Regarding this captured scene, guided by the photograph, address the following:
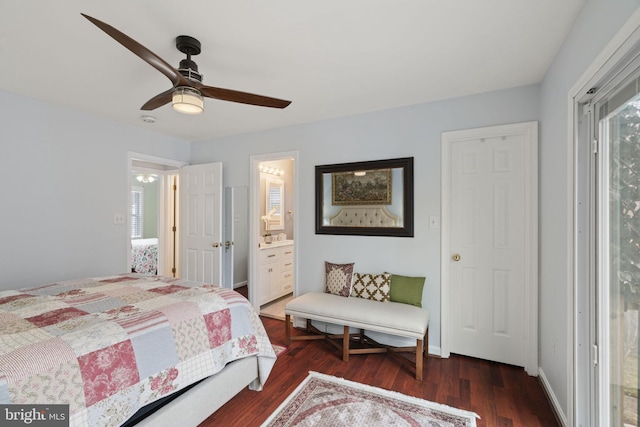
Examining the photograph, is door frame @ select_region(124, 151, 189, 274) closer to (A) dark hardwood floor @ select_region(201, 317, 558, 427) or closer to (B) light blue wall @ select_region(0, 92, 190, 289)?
(B) light blue wall @ select_region(0, 92, 190, 289)

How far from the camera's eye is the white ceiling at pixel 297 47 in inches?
60.4

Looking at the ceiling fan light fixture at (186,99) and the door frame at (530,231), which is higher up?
the ceiling fan light fixture at (186,99)

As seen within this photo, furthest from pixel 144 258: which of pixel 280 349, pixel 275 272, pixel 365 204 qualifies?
pixel 365 204

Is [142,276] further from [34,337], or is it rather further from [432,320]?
[432,320]

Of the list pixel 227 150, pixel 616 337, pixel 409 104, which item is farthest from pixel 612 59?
pixel 227 150

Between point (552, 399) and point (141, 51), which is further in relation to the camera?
point (552, 399)

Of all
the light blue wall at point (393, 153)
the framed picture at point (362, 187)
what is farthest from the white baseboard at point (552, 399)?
the framed picture at point (362, 187)

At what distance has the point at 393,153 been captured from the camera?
2.92 meters

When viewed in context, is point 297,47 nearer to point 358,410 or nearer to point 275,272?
point 358,410

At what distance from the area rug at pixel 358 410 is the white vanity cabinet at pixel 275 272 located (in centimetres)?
192

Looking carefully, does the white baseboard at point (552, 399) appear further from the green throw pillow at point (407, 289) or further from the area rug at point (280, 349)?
the area rug at point (280, 349)

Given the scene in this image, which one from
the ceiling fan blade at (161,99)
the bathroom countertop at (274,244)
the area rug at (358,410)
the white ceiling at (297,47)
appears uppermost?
the white ceiling at (297,47)

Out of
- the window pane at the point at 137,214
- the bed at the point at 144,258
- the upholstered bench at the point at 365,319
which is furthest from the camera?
the window pane at the point at 137,214

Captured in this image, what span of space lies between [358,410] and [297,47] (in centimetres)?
244
